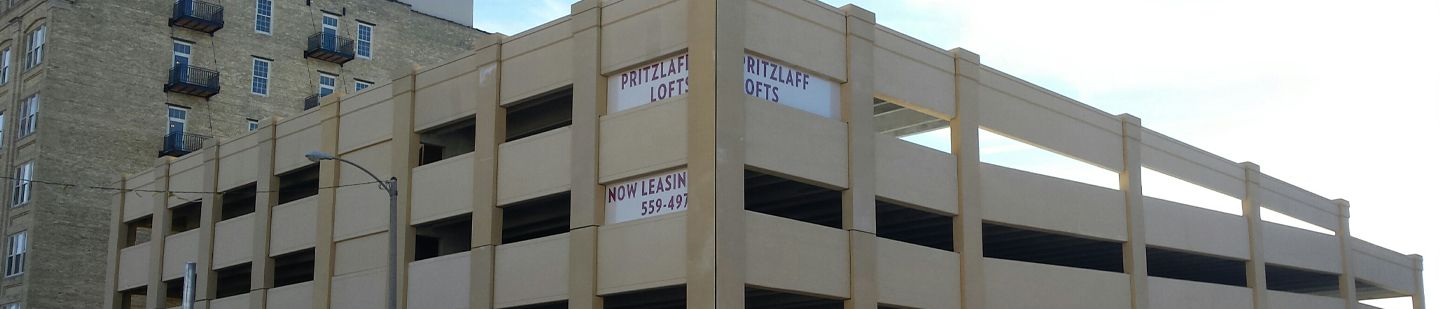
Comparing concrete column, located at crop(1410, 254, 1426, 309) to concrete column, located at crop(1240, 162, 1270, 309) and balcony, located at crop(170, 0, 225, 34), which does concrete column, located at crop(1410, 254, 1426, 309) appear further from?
balcony, located at crop(170, 0, 225, 34)

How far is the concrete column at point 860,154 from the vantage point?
34875 mm

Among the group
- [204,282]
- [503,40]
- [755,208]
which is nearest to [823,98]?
[755,208]

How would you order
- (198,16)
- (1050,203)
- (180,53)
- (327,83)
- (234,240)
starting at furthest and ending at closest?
(327,83)
(180,53)
(198,16)
(234,240)
(1050,203)

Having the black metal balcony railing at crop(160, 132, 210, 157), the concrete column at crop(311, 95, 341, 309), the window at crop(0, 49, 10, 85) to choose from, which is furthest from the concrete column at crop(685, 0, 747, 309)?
the window at crop(0, 49, 10, 85)

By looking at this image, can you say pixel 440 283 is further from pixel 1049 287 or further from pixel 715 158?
pixel 1049 287

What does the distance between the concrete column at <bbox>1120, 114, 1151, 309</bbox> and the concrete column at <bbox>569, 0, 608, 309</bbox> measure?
711 inches

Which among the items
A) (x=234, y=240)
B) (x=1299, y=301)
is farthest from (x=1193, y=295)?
(x=234, y=240)

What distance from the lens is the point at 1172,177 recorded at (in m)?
48.3

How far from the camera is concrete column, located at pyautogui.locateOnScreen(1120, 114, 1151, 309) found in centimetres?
4466

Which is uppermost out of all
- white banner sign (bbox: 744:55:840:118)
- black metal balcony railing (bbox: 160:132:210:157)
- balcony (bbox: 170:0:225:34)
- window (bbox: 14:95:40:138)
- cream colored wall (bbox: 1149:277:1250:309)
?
balcony (bbox: 170:0:225:34)

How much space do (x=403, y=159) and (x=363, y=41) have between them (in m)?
26.6

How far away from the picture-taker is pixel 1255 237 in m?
50.4

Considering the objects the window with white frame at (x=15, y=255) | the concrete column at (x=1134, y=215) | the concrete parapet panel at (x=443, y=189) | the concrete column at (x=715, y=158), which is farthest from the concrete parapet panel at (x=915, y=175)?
the window with white frame at (x=15, y=255)

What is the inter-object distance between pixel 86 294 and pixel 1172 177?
40.5m
